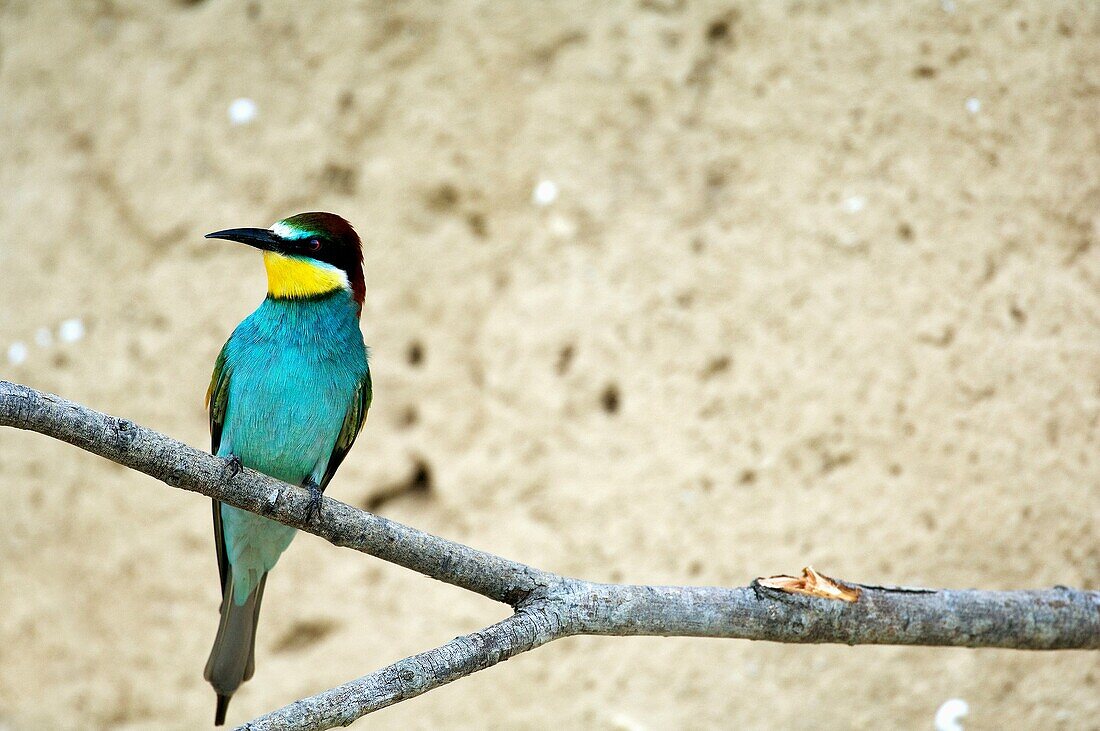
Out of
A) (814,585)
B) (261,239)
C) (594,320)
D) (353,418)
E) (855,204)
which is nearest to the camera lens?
(814,585)

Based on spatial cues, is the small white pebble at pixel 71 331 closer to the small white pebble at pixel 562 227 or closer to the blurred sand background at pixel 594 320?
the blurred sand background at pixel 594 320

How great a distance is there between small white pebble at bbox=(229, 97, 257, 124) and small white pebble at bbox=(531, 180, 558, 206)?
34.8 inches

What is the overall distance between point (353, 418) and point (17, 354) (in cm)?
166

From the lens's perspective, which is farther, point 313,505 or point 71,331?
point 71,331

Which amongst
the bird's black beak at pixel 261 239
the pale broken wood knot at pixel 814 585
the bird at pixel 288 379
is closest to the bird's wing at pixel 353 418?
the bird at pixel 288 379

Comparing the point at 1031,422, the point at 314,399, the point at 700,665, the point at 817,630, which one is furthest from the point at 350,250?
the point at 1031,422

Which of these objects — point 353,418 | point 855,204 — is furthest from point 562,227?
point 353,418

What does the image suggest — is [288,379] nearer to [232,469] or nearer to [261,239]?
[261,239]

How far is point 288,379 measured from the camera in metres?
1.98

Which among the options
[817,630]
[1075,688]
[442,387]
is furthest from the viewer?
[442,387]

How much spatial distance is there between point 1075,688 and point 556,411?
1.44 meters

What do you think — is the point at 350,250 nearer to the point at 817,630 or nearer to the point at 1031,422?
the point at 817,630

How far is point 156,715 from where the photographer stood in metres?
3.07

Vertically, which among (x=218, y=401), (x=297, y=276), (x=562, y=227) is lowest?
(x=218, y=401)
